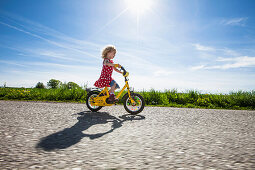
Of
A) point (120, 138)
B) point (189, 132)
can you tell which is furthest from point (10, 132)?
point (189, 132)

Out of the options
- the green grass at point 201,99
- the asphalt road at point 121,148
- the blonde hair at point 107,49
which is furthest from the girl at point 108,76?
the green grass at point 201,99

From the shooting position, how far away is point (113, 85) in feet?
17.6

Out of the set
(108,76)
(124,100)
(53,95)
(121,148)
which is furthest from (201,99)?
(53,95)

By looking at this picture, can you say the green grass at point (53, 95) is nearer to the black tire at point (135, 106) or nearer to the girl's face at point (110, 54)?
the girl's face at point (110, 54)

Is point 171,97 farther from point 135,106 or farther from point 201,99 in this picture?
point 135,106

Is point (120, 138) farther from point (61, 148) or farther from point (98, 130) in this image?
point (61, 148)

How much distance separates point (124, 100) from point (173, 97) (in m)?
5.00

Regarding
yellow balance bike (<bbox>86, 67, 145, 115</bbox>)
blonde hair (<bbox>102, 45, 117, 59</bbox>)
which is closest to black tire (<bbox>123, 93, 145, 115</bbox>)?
yellow balance bike (<bbox>86, 67, 145, 115</bbox>)

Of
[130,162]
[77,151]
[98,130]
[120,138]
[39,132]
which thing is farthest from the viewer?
[98,130]

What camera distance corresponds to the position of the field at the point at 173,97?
8.55 meters

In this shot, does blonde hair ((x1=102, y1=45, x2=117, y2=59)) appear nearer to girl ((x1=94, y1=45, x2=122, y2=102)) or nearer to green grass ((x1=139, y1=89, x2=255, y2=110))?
girl ((x1=94, y1=45, x2=122, y2=102))

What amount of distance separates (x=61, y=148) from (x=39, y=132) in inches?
37.6

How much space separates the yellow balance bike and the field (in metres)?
3.20

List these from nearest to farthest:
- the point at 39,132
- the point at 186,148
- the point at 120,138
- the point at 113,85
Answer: the point at 186,148
the point at 120,138
the point at 39,132
the point at 113,85
